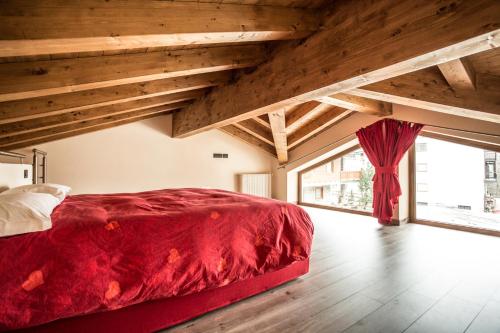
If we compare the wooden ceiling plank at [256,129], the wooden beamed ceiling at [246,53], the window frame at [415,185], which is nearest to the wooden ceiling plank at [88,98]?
the wooden beamed ceiling at [246,53]

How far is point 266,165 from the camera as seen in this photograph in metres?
6.29

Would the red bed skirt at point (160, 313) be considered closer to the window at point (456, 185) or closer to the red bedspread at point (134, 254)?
the red bedspread at point (134, 254)

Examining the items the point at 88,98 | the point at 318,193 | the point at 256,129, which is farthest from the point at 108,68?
the point at 318,193

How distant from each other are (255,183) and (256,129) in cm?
129

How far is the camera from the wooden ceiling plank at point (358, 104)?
3406 millimetres

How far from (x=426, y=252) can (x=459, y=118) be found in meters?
1.92

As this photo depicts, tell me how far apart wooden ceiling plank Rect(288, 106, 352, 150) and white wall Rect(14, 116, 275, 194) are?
1.10 metres

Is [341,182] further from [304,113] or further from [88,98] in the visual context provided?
[88,98]

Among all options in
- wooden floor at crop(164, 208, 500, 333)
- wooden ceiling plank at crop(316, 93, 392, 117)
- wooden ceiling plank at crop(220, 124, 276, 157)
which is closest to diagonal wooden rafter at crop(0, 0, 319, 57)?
wooden ceiling plank at crop(316, 93, 392, 117)

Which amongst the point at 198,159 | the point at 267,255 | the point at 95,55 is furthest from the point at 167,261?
the point at 198,159

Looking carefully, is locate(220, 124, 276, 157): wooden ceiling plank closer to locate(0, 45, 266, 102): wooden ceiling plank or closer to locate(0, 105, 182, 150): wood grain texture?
locate(0, 105, 182, 150): wood grain texture

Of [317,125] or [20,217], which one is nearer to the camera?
[20,217]

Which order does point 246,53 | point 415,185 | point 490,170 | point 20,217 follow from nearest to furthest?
point 20,217
point 246,53
point 490,170
point 415,185

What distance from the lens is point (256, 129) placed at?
5328 millimetres
